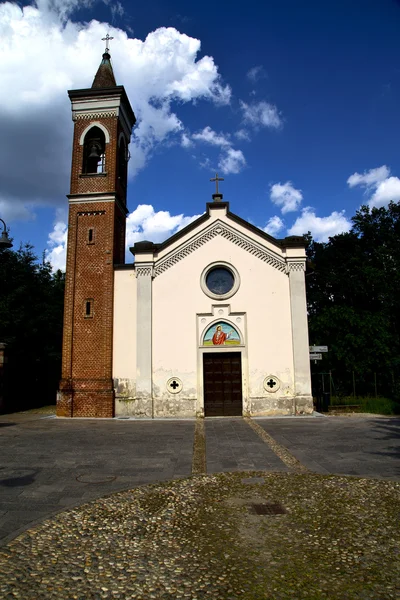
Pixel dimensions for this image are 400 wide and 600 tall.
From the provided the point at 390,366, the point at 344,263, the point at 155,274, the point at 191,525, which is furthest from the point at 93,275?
the point at 344,263

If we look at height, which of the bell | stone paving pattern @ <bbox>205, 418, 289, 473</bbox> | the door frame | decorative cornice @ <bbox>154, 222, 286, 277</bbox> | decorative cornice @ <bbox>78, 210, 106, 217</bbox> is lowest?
stone paving pattern @ <bbox>205, 418, 289, 473</bbox>

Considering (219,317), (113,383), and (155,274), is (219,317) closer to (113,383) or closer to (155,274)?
(155,274)

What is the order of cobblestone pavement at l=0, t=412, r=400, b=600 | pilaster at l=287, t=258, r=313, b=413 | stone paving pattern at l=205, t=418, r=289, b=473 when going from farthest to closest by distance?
pilaster at l=287, t=258, r=313, b=413, stone paving pattern at l=205, t=418, r=289, b=473, cobblestone pavement at l=0, t=412, r=400, b=600

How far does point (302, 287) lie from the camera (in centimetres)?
1644

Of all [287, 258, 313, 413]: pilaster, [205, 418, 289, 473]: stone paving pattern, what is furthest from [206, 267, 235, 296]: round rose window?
[205, 418, 289, 473]: stone paving pattern

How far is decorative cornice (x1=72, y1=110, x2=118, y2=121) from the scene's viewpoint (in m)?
18.3

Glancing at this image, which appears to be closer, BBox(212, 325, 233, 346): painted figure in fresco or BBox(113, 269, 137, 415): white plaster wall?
BBox(113, 269, 137, 415): white plaster wall

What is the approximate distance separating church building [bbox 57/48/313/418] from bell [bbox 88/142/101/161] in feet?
2.05

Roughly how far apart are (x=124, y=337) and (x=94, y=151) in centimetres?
848

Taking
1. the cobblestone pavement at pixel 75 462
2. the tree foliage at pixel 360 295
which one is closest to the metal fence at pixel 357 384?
the tree foliage at pixel 360 295

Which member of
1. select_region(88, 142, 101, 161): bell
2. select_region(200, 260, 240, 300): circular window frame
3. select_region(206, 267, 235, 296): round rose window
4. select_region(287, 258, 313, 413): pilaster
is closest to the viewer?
select_region(287, 258, 313, 413): pilaster

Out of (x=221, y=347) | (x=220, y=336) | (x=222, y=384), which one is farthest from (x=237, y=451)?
(x=220, y=336)

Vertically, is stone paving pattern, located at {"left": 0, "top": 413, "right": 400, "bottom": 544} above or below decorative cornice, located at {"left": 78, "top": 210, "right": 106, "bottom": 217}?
below

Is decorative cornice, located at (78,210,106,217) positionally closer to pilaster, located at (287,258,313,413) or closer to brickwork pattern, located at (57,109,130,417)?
brickwork pattern, located at (57,109,130,417)
